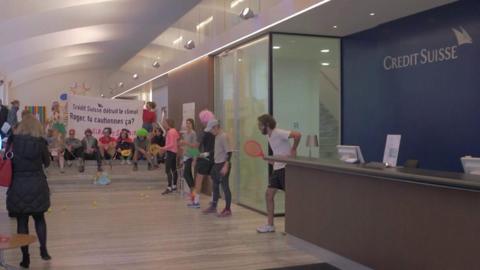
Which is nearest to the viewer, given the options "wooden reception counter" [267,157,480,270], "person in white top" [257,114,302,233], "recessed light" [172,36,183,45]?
"wooden reception counter" [267,157,480,270]

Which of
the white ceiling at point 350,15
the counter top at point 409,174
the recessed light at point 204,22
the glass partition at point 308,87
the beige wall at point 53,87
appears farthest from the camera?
the beige wall at point 53,87

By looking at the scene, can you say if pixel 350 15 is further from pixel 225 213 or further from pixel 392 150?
pixel 225 213

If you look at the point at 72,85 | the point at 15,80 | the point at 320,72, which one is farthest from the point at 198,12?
the point at 72,85

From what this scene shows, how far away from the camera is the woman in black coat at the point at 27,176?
15.5 ft

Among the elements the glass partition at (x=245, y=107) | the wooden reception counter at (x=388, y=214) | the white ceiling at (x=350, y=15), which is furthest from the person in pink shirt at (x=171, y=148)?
the wooden reception counter at (x=388, y=214)

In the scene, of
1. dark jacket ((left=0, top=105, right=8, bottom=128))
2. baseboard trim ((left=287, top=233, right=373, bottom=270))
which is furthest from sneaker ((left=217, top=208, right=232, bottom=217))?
dark jacket ((left=0, top=105, right=8, bottom=128))

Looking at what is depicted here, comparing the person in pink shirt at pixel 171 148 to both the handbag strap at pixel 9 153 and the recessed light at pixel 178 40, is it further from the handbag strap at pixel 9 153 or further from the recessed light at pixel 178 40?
the handbag strap at pixel 9 153

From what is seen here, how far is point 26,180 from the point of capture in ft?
15.6

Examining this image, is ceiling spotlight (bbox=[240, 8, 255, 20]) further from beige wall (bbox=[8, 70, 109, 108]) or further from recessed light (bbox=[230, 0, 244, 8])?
beige wall (bbox=[8, 70, 109, 108])

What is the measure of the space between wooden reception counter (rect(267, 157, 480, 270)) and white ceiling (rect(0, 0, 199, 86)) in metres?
7.09

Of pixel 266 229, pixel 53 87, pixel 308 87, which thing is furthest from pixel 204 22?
pixel 53 87

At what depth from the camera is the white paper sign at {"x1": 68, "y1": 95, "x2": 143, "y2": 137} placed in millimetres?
12531

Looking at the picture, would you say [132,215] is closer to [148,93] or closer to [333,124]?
[333,124]

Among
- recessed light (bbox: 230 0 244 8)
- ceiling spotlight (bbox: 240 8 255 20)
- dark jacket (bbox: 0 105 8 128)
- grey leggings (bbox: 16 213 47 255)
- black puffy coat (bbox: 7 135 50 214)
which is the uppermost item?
recessed light (bbox: 230 0 244 8)
